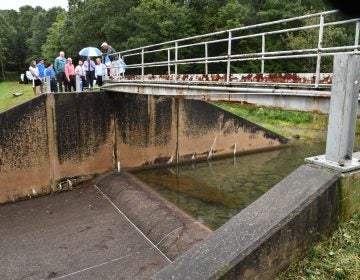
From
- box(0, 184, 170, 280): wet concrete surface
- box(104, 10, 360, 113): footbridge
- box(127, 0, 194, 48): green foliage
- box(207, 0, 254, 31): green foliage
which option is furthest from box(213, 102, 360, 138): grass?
box(0, 184, 170, 280): wet concrete surface

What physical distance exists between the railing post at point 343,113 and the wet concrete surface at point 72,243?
17.1 ft

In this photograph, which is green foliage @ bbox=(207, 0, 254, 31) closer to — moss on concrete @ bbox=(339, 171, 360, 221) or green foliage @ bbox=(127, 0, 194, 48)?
green foliage @ bbox=(127, 0, 194, 48)

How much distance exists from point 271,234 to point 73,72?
41.2ft

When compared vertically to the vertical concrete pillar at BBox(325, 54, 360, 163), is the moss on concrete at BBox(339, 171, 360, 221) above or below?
below

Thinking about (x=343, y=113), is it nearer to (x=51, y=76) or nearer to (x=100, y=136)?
(x=100, y=136)

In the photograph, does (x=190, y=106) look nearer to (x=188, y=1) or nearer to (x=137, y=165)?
(x=137, y=165)

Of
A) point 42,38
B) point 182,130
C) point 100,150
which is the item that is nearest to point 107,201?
point 100,150

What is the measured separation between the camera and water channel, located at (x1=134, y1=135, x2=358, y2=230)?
12.1 m

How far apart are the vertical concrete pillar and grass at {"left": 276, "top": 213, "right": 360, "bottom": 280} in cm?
91

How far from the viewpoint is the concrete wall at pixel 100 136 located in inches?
488

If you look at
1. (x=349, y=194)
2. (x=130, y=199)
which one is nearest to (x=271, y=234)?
(x=349, y=194)

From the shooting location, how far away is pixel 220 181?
48.4 ft

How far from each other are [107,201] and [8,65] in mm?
53172

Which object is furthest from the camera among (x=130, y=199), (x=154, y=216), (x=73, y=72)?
(x=73, y=72)
